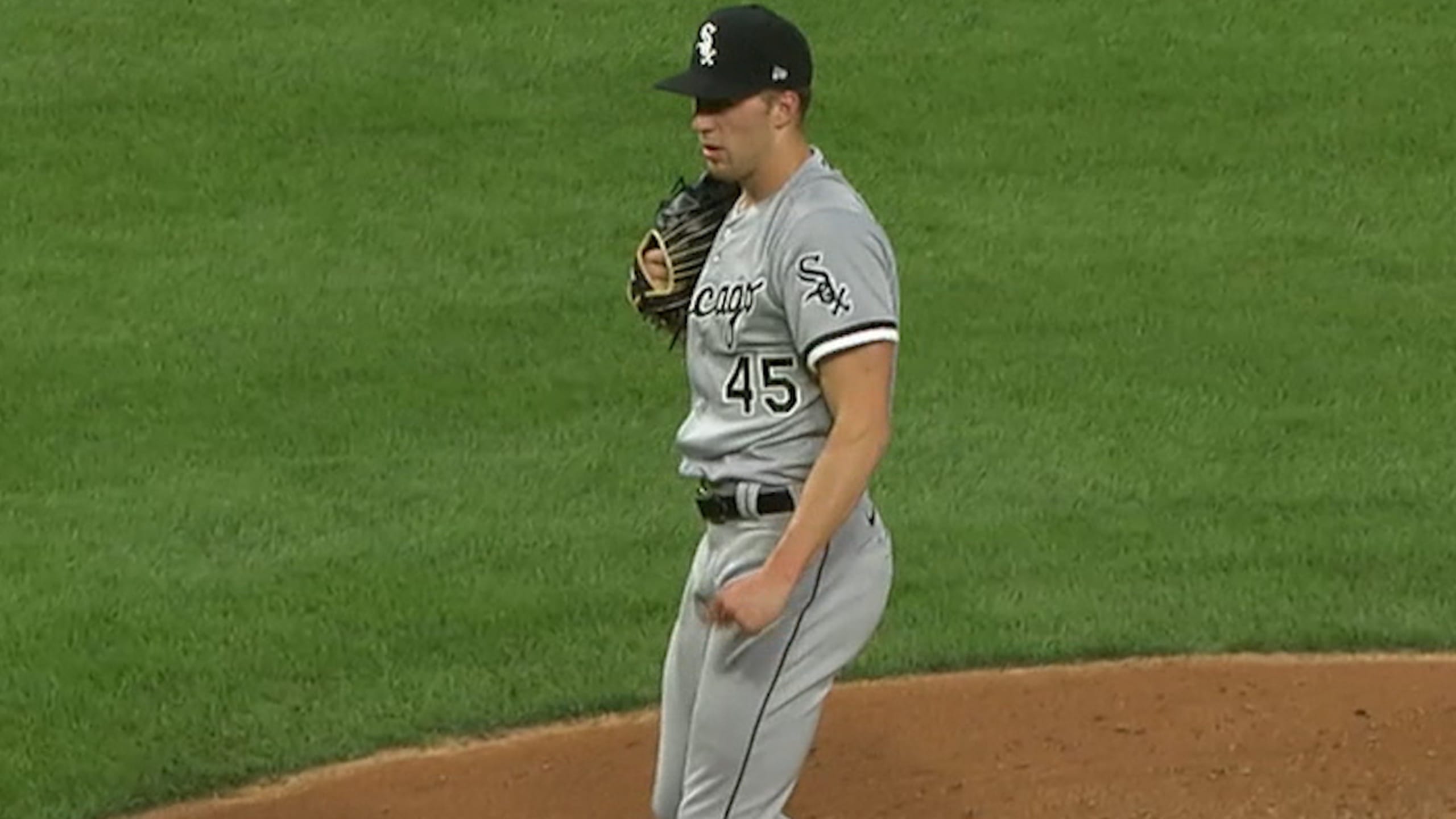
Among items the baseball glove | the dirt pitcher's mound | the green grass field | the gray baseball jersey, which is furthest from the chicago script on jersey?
the green grass field

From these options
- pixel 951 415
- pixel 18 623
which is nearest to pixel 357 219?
pixel 951 415

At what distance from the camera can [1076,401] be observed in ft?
28.8

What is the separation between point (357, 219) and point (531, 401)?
2305 mm

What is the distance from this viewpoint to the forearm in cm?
410

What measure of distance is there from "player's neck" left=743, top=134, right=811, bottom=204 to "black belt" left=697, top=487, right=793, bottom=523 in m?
0.48

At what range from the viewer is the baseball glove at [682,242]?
4.57 meters

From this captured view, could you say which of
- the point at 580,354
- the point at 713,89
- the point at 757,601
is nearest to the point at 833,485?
the point at 757,601

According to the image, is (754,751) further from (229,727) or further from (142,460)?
(142,460)

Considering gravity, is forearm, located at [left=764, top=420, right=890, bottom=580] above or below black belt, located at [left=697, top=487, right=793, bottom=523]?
Answer: above

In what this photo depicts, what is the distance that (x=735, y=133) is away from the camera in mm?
4273

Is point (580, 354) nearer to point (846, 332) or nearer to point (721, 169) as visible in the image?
point (721, 169)

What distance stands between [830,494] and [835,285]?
1.07 feet

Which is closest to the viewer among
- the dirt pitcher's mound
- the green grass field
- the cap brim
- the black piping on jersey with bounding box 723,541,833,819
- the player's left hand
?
the player's left hand

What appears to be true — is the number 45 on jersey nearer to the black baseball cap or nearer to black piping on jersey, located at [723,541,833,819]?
black piping on jersey, located at [723,541,833,819]
